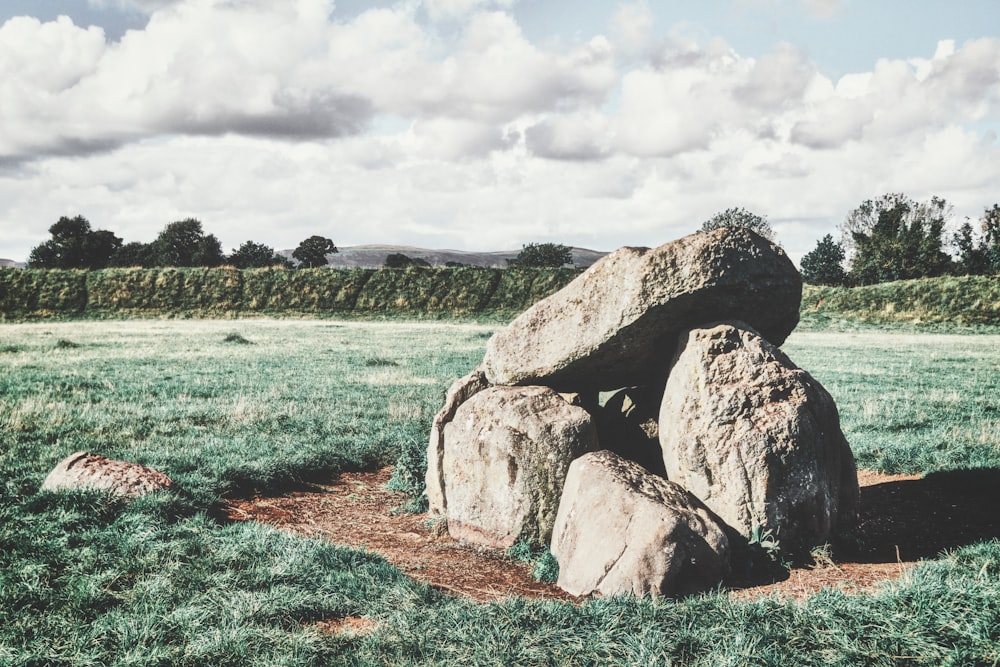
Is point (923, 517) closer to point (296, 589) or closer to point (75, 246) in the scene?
point (296, 589)

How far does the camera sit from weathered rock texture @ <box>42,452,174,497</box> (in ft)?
28.7

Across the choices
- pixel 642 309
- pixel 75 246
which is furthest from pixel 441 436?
pixel 75 246

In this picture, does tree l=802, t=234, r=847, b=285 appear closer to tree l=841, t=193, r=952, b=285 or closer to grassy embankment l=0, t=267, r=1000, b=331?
tree l=841, t=193, r=952, b=285

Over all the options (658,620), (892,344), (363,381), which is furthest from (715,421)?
(892,344)

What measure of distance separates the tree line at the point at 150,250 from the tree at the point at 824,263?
73818mm

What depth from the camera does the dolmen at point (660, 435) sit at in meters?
7.30

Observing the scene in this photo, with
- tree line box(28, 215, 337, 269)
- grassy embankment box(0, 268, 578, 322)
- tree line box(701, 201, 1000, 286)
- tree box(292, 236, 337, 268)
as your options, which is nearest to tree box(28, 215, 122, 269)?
tree line box(28, 215, 337, 269)

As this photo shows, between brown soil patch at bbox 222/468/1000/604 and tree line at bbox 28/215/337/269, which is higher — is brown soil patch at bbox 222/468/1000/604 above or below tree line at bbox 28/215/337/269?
below

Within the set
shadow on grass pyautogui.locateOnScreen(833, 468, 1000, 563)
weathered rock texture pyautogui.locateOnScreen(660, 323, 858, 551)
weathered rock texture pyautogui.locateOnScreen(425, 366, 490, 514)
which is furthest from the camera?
weathered rock texture pyautogui.locateOnScreen(425, 366, 490, 514)

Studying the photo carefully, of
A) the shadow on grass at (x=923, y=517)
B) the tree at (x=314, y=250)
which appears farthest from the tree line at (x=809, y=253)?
the shadow on grass at (x=923, y=517)

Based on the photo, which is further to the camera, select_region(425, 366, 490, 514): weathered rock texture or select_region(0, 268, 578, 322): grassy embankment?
select_region(0, 268, 578, 322): grassy embankment

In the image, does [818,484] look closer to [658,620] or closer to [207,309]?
[658,620]

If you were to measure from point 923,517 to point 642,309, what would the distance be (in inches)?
196

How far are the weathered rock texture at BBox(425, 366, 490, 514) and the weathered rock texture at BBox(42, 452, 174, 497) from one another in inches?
138
